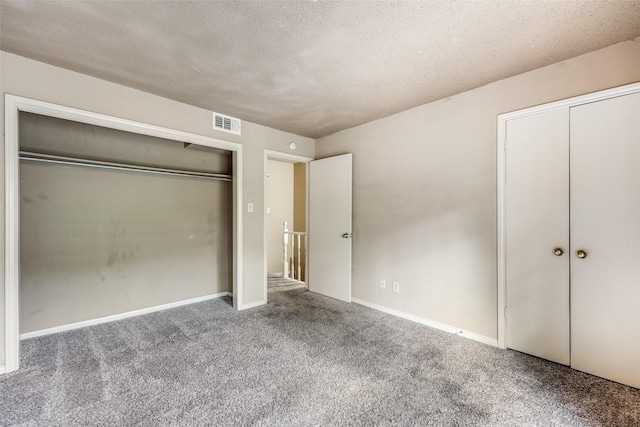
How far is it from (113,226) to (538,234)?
4.27 metres

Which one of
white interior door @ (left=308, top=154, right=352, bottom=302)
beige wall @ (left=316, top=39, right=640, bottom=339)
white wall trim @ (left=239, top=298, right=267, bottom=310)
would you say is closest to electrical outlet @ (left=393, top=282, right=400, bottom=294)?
beige wall @ (left=316, top=39, right=640, bottom=339)

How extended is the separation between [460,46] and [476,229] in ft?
5.15

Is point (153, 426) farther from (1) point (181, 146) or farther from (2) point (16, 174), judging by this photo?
(1) point (181, 146)

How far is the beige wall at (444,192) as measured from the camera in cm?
223

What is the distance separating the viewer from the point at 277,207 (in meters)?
6.06

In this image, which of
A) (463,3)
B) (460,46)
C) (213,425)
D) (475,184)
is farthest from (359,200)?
(213,425)

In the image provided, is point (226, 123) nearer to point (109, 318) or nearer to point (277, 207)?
point (109, 318)

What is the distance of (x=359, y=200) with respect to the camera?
3.71 m

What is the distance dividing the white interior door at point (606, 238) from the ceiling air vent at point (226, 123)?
3.24 meters

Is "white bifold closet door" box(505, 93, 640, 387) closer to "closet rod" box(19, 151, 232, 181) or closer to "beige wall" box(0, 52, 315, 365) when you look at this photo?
"beige wall" box(0, 52, 315, 365)

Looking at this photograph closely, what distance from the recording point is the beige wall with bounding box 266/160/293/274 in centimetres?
597

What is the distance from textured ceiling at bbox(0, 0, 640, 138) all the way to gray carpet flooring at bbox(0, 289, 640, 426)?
236 centimetres

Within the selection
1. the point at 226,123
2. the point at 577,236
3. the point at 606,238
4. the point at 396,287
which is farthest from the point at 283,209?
the point at 606,238

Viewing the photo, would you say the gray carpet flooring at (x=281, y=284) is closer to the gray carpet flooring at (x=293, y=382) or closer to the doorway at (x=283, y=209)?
→ the doorway at (x=283, y=209)
